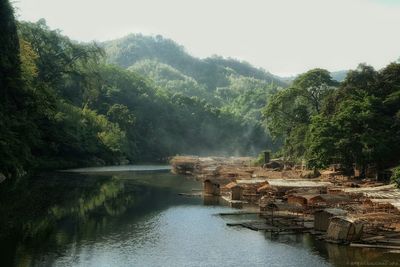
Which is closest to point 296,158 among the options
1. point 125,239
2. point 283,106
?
point 283,106

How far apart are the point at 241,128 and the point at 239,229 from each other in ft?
513

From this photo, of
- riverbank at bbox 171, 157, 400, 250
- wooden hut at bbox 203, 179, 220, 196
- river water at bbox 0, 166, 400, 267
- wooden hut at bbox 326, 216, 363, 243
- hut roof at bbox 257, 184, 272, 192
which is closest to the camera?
river water at bbox 0, 166, 400, 267

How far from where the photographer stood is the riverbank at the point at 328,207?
1416 inches

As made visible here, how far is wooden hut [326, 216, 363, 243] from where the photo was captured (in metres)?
35.5

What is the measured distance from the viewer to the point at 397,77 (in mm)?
71000

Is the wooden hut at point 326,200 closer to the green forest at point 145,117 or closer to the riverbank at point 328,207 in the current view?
the riverbank at point 328,207

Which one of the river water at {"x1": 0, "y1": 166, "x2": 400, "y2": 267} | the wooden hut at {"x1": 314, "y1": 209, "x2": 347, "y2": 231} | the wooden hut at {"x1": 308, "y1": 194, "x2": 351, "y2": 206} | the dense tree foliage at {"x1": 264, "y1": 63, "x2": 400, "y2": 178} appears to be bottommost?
the river water at {"x1": 0, "y1": 166, "x2": 400, "y2": 267}

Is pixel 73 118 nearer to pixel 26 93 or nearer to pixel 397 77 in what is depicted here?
pixel 26 93

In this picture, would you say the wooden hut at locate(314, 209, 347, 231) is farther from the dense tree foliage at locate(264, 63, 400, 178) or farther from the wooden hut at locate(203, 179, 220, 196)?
the wooden hut at locate(203, 179, 220, 196)

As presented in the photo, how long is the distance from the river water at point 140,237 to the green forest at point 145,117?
20.1 metres

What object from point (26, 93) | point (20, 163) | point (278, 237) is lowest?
point (278, 237)

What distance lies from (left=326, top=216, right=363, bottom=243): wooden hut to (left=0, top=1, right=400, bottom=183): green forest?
2772cm

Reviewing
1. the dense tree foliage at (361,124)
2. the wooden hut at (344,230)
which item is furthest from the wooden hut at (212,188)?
the wooden hut at (344,230)

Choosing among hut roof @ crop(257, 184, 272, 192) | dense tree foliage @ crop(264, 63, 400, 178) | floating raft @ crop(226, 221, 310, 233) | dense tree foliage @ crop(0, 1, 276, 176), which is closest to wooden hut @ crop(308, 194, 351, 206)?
floating raft @ crop(226, 221, 310, 233)
